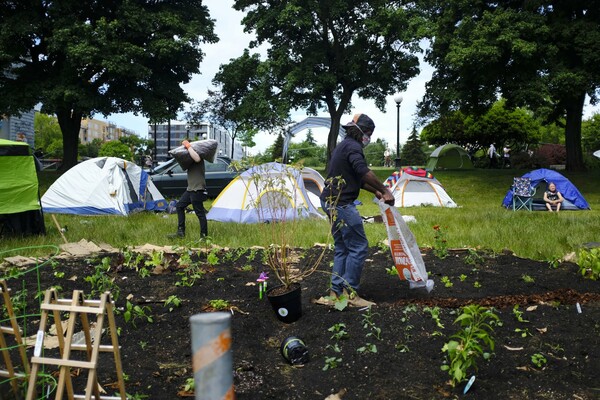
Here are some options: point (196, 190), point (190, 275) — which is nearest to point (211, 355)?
point (190, 275)

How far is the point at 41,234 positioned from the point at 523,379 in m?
7.88

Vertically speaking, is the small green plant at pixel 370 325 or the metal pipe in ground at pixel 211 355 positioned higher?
the metal pipe in ground at pixel 211 355

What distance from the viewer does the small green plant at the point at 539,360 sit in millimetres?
3012

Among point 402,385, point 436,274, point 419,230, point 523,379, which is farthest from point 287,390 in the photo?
point 419,230

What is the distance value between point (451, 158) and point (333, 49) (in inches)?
433

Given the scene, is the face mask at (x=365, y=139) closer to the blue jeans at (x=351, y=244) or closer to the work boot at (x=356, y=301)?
the blue jeans at (x=351, y=244)

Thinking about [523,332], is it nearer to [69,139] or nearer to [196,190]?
[196,190]

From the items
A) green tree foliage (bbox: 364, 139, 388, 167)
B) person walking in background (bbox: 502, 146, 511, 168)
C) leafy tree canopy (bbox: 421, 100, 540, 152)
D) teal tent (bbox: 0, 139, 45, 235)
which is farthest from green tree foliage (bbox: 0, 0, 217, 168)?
green tree foliage (bbox: 364, 139, 388, 167)

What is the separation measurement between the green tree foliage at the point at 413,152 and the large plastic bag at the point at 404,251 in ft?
157

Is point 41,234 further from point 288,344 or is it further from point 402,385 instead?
point 402,385

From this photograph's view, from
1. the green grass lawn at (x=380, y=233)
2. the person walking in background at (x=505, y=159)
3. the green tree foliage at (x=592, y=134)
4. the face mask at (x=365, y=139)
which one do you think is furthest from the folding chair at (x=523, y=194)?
the green tree foliage at (x=592, y=134)

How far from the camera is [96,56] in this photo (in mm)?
18297

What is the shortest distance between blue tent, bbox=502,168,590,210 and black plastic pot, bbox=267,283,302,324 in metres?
12.9

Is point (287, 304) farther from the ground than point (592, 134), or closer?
closer
